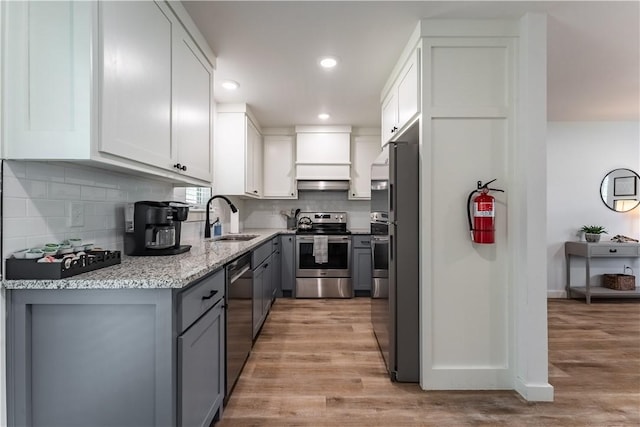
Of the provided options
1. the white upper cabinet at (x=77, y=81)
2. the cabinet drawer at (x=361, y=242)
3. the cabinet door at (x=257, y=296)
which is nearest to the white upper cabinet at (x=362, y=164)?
the cabinet drawer at (x=361, y=242)

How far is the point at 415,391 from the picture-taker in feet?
6.78

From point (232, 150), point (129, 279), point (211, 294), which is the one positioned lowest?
point (211, 294)

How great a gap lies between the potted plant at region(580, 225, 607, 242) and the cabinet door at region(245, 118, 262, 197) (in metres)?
4.33

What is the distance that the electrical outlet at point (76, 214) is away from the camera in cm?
153

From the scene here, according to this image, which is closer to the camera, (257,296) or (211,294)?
(211,294)

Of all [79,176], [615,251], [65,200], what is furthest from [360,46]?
[615,251]

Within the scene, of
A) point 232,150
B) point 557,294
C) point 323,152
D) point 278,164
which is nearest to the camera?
point 232,150

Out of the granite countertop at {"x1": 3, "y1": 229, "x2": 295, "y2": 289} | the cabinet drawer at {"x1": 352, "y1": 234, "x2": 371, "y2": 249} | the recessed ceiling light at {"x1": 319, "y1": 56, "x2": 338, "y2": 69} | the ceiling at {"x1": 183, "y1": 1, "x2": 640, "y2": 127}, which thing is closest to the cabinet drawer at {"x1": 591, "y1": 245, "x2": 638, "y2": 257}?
the ceiling at {"x1": 183, "y1": 1, "x2": 640, "y2": 127}

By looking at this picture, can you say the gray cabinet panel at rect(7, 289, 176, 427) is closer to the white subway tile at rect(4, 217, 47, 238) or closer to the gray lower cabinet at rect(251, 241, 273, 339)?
the white subway tile at rect(4, 217, 47, 238)

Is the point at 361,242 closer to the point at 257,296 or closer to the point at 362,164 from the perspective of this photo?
the point at 362,164

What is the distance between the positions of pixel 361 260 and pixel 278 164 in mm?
1805

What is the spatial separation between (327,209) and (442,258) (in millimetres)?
2846

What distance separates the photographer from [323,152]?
14.8 feet

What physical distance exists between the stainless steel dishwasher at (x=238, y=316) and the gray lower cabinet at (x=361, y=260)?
198 cm
